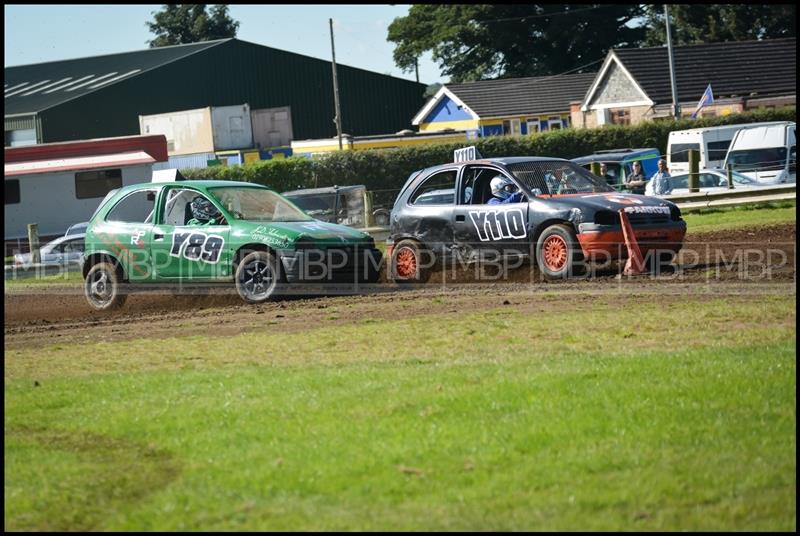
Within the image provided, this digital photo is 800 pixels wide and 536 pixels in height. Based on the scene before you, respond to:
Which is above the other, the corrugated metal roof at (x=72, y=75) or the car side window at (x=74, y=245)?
the corrugated metal roof at (x=72, y=75)

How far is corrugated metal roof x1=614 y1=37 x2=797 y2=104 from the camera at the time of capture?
52719 millimetres

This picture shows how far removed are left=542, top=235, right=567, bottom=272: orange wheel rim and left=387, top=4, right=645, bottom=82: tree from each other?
59.5m

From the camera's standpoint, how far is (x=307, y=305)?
13.8 m

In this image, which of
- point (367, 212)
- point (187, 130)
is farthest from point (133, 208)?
point (187, 130)

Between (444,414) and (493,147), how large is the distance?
35.8 metres

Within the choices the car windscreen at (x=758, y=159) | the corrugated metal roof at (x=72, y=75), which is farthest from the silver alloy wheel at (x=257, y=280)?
the corrugated metal roof at (x=72, y=75)

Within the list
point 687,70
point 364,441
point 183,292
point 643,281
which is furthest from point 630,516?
point 687,70

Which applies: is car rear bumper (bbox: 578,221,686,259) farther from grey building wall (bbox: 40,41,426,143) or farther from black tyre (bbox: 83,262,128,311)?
grey building wall (bbox: 40,41,426,143)

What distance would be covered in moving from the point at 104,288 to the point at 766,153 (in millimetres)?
22775

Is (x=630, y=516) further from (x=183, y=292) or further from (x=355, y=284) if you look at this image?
(x=183, y=292)

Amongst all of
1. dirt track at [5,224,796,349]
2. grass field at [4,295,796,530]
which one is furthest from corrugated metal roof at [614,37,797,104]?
grass field at [4,295,796,530]

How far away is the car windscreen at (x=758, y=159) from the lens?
31.9 m

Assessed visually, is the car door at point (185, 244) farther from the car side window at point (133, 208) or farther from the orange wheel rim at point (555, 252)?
the orange wheel rim at point (555, 252)

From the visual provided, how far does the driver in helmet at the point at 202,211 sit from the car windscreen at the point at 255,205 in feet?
0.49
